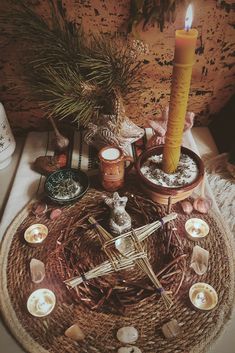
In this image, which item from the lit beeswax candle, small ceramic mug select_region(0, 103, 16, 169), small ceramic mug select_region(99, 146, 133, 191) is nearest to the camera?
the lit beeswax candle

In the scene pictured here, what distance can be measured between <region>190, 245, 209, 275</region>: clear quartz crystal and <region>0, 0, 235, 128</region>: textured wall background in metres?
0.53

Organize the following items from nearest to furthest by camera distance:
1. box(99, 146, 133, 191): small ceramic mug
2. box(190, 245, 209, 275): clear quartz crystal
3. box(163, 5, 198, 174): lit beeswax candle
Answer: box(163, 5, 198, 174): lit beeswax candle → box(190, 245, 209, 275): clear quartz crystal → box(99, 146, 133, 191): small ceramic mug

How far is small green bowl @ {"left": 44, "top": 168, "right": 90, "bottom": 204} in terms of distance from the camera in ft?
2.87

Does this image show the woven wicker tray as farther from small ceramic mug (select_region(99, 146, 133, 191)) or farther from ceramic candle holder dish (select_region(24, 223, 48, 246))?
small ceramic mug (select_region(99, 146, 133, 191))

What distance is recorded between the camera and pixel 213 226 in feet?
2.73

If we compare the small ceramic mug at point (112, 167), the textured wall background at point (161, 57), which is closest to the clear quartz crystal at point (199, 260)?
the small ceramic mug at point (112, 167)

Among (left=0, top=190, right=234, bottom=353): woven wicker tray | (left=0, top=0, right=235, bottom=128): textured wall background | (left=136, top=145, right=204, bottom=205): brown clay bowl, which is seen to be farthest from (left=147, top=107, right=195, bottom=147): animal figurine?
(left=0, top=190, right=234, bottom=353): woven wicker tray

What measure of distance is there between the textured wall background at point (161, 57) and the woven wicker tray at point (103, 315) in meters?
0.49

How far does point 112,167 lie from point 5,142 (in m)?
0.36

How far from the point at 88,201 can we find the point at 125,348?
1.24 ft

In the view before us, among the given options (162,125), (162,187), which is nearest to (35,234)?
(162,187)

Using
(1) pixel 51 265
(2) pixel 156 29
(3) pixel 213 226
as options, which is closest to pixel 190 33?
(2) pixel 156 29

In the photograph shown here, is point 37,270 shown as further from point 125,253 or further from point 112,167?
point 112,167

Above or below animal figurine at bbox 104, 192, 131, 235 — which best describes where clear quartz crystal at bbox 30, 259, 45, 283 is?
below
